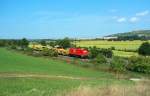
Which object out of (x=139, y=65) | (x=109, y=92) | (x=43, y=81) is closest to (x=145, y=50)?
(x=139, y=65)

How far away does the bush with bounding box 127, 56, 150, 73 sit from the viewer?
45.8 meters

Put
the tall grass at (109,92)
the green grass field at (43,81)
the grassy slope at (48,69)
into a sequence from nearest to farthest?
the tall grass at (109,92), the green grass field at (43,81), the grassy slope at (48,69)

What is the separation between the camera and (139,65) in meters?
47.1

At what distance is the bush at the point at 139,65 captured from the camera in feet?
150

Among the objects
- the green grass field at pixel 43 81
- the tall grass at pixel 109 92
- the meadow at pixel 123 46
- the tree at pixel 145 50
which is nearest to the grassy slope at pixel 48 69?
the green grass field at pixel 43 81

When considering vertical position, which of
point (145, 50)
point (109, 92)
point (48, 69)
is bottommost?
point (48, 69)

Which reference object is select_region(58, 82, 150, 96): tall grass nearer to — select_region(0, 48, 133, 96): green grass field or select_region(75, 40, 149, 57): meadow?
select_region(0, 48, 133, 96): green grass field

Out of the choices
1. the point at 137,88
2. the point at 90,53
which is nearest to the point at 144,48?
the point at 90,53

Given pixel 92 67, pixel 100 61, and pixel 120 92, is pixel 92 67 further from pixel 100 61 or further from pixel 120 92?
pixel 120 92

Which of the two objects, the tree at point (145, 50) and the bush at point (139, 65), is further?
the tree at point (145, 50)

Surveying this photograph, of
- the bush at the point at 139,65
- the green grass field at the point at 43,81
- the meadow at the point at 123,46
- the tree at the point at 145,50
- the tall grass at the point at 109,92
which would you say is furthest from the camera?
the meadow at the point at 123,46

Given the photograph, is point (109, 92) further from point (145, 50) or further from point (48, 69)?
point (145, 50)

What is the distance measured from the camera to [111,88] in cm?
1378

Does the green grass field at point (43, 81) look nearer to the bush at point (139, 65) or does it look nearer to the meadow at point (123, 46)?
the bush at point (139, 65)
